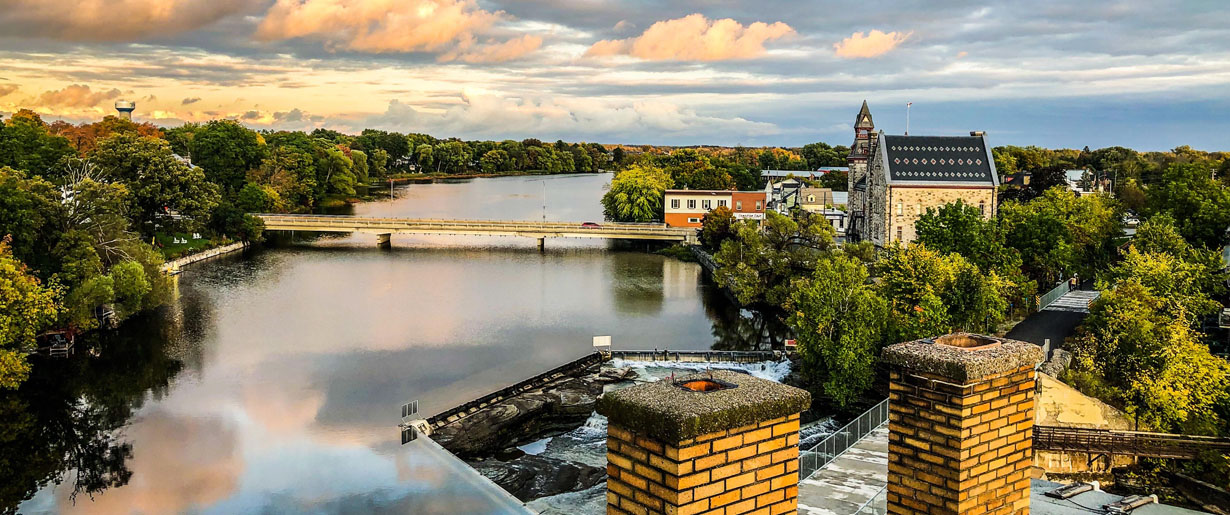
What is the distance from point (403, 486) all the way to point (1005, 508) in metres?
19.2

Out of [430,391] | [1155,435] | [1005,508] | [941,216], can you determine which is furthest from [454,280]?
[1005,508]

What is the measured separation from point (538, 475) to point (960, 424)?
20.4 m

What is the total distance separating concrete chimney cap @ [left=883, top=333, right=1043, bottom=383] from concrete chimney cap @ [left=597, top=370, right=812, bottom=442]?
56.8 inches

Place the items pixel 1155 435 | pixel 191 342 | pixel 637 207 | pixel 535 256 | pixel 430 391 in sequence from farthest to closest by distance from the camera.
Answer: pixel 637 207 < pixel 535 256 < pixel 191 342 < pixel 430 391 < pixel 1155 435

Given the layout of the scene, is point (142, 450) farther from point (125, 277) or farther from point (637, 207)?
point (637, 207)

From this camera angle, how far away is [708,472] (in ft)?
15.6

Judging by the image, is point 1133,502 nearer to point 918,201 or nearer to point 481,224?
point 918,201

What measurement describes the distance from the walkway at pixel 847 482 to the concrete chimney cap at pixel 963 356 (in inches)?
458

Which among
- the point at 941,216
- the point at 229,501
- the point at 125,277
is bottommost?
the point at 229,501

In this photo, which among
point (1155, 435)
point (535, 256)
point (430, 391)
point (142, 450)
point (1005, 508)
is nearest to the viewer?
point (1005, 508)

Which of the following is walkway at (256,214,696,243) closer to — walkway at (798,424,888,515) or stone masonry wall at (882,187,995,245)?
stone masonry wall at (882,187,995,245)

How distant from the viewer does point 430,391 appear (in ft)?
107

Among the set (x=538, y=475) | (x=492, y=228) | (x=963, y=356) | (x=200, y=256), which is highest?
(x=963, y=356)

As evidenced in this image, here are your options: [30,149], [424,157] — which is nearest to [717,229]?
[30,149]
